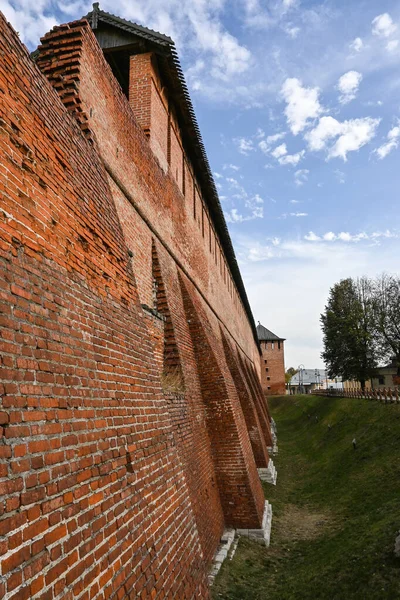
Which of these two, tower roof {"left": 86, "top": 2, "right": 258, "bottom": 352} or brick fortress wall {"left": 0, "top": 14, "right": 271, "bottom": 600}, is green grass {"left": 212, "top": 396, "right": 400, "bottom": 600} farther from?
tower roof {"left": 86, "top": 2, "right": 258, "bottom": 352}

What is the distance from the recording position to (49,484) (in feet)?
7.06

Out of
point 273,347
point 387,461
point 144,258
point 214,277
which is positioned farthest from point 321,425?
point 273,347

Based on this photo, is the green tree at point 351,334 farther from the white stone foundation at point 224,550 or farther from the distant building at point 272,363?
the white stone foundation at point 224,550

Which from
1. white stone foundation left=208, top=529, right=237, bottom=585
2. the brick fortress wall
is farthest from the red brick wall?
the brick fortress wall

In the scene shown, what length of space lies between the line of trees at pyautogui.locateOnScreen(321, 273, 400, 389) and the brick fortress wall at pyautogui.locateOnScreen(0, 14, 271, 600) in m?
30.7

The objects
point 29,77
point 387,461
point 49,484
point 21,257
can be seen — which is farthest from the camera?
point 387,461

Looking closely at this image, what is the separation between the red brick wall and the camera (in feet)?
187

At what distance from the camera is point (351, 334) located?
33.3 meters

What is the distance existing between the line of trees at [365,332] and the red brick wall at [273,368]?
20.7 metres

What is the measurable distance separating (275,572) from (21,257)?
24.2 ft

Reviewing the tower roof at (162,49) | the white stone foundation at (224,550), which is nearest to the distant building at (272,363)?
the tower roof at (162,49)

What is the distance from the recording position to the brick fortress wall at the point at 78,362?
2055mm

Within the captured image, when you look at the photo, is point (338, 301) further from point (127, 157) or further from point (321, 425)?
point (127, 157)

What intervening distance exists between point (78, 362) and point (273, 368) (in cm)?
5769
